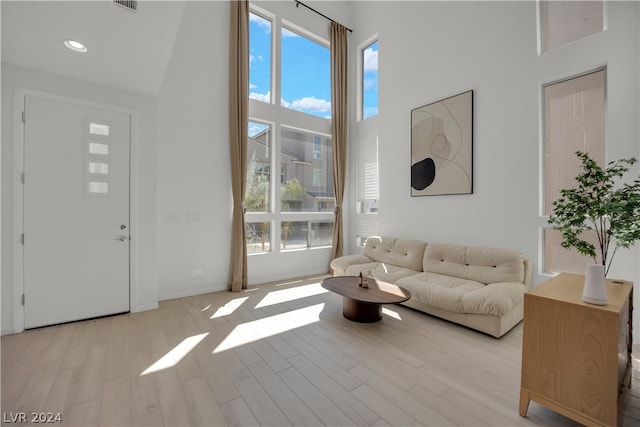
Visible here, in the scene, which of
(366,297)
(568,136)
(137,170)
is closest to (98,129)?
(137,170)

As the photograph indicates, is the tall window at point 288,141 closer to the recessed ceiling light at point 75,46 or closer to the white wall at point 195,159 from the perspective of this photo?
the white wall at point 195,159

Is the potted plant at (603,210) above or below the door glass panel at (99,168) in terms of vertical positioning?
below

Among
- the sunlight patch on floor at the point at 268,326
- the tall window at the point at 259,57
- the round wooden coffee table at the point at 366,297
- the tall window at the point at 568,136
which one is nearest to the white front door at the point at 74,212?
the sunlight patch on floor at the point at 268,326

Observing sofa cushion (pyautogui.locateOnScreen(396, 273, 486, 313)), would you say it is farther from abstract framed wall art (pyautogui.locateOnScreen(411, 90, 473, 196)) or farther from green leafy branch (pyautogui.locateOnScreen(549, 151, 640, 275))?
green leafy branch (pyautogui.locateOnScreen(549, 151, 640, 275))

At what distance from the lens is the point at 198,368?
221 cm

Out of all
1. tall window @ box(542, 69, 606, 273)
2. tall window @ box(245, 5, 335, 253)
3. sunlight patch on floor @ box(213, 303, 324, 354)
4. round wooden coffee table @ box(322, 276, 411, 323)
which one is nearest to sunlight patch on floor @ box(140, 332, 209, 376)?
sunlight patch on floor @ box(213, 303, 324, 354)

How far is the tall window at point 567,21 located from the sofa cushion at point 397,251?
2970 mm

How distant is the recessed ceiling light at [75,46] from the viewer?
239 cm

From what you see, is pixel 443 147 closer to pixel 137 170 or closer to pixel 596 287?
pixel 596 287

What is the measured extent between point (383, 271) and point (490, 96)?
2.86 metres

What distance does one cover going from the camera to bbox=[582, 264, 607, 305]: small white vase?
4.91ft

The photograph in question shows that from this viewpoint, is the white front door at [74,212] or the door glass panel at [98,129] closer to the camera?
the white front door at [74,212]

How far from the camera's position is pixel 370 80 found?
5809mm

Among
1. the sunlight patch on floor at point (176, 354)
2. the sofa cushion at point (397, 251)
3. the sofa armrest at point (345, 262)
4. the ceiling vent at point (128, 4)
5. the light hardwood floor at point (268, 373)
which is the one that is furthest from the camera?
the sofa armrest at point (345, 262)
